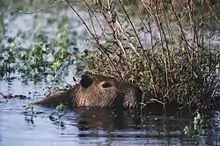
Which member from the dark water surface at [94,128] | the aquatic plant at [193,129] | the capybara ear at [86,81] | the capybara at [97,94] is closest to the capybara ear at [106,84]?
the capybara at [97,94]

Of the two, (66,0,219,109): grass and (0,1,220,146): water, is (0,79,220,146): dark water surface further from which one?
(66,0,219,109): grass

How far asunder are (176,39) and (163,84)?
616mm

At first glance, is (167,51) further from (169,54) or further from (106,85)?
(106,85)

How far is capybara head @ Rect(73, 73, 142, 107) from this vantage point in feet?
38.8

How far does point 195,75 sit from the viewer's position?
11.7m

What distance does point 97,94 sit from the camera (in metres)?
12.2

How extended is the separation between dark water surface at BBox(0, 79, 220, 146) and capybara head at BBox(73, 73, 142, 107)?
6.7 inches

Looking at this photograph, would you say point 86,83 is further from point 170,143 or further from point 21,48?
point 21,48

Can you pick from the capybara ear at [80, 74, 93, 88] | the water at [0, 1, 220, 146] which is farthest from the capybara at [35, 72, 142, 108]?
the water at [0, 1, 220, 146]

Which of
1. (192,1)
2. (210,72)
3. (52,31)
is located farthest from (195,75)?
(52,31)

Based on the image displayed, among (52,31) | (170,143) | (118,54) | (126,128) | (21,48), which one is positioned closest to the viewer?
(170,143)

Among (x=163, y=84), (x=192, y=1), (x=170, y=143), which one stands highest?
(x=192, y=1)

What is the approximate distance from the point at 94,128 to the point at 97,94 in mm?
1664

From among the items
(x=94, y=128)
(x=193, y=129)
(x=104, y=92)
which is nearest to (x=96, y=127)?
(x=94, y=128)
